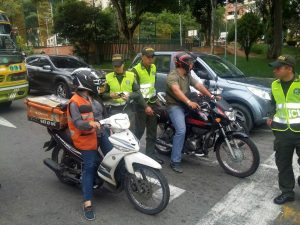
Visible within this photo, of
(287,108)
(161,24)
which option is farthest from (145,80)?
(161,24)

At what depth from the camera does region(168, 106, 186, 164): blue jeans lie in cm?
537

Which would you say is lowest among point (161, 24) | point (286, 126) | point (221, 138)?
point (221, 138)

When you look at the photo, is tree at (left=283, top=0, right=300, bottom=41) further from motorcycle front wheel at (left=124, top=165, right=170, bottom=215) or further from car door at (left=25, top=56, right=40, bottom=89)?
motorcycle front wheel at (left=124, top=165, right=170, bottom=215)

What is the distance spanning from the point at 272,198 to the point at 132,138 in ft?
6.35

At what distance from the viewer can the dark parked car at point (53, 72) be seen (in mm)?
11766

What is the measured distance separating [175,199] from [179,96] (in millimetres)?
1436

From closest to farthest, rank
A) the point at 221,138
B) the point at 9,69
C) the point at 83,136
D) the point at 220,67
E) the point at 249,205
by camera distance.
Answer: the point at 83,136 → the point at 249,205 → the point at 221,138 → the point at 220,67 → the point at 9,69

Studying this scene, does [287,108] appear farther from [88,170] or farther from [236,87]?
[236,87]

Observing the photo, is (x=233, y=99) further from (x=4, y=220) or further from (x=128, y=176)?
(x=4, y=220)

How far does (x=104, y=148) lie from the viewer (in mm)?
4496

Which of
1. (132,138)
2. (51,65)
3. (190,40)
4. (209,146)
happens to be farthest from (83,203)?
(190,40)

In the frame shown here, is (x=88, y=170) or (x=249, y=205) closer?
(x=88, y=170)

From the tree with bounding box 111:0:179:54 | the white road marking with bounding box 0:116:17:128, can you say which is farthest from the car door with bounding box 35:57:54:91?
the tree with bounding box 111:0:179:54

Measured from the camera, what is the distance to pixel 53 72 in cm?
1206
